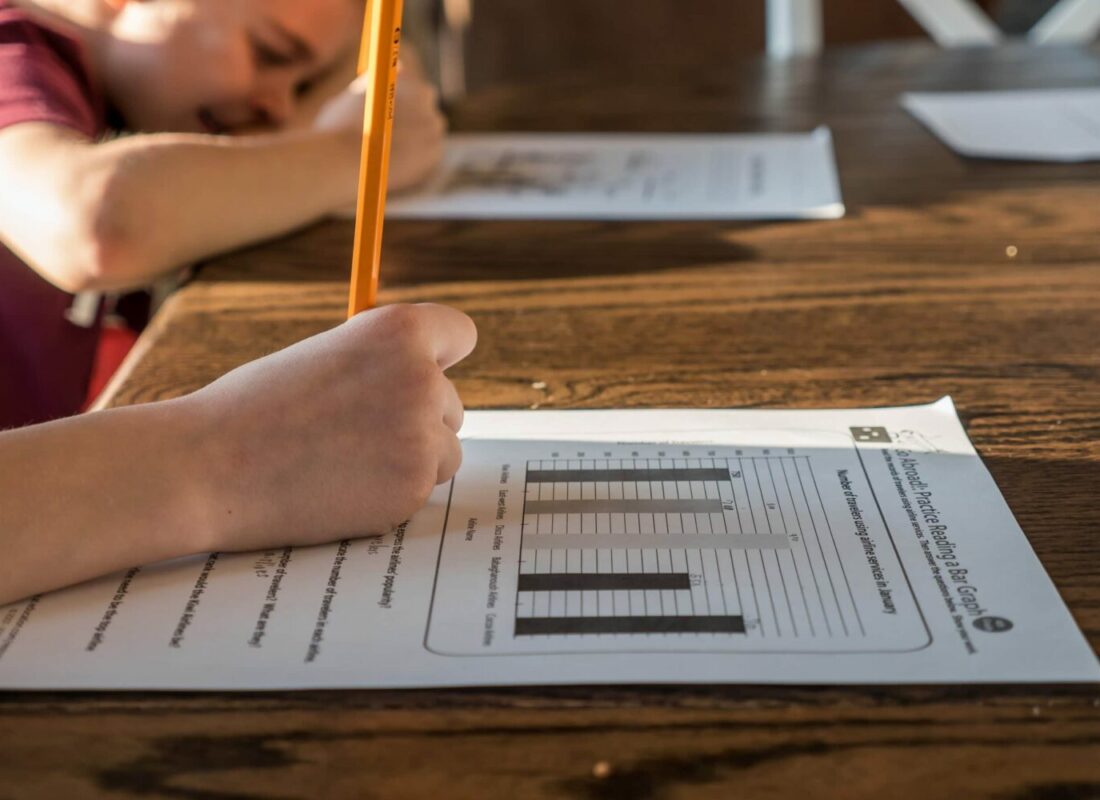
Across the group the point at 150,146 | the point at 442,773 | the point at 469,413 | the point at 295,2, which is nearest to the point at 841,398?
the point at 469,413

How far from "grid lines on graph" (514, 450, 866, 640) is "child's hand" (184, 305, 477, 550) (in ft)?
0.17

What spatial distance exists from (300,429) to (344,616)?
0.08 meters

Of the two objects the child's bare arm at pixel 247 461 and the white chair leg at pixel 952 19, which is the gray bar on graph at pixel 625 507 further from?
the white chair leg at pixel 952 19

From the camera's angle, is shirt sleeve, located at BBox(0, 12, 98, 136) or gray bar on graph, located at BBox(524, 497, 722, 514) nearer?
gray bar on graph, located at BBox(524, 497, 722, 514)

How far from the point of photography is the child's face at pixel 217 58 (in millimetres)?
894

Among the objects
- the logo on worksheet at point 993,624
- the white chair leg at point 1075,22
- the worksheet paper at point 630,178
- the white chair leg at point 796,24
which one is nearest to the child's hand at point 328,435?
the logo on worksheet at point 993,624

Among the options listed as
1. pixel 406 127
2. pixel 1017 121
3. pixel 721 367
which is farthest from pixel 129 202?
pixel 1017 121

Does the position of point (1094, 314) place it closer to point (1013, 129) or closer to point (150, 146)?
point (1013, 129)

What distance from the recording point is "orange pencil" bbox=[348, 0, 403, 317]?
0.44m

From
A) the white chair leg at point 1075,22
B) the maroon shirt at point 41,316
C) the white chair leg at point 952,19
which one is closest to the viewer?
the maroon shirt at point 41,316

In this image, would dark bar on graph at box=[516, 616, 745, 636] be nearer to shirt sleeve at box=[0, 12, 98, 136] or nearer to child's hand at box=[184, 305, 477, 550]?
child's hand at box=[184, 305, 477, 550]

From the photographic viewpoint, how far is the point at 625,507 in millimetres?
440

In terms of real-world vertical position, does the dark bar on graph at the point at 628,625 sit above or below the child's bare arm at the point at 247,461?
below

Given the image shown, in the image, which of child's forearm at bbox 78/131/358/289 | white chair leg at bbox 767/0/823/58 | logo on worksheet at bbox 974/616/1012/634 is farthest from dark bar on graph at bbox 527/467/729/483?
white chair leg at bbox 767/0/823/58
